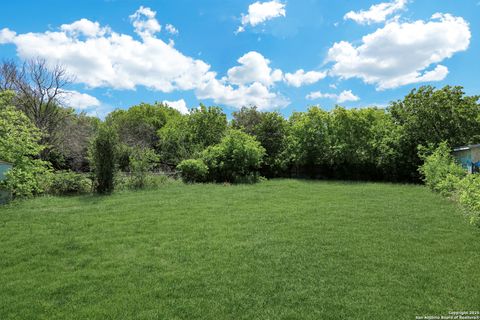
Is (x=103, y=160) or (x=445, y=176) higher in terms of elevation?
(x=103, y=160)

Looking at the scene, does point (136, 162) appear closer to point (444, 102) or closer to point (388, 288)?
point (388, 288)

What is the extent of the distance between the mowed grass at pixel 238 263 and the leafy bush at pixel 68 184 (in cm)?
384

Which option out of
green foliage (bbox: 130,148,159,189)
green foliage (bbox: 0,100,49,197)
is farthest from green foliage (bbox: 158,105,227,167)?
green foliage (bbox: 0,100,49,197)

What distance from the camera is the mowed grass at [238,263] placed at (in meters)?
3.52

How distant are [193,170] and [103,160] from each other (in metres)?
4.76

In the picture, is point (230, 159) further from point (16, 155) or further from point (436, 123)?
point (436, 123)

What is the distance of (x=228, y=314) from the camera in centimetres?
339

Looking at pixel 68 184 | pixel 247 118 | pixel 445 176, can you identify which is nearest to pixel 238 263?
pixel 68 184

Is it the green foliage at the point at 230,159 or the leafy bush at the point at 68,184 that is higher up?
the green foliage at the point at 230,159

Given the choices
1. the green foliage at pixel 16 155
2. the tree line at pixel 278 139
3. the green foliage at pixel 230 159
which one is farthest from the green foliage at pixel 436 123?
the green foliage at pixel 16 155

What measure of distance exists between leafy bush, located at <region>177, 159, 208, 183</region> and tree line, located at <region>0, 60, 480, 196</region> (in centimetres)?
5

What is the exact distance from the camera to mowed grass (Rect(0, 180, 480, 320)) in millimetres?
3523

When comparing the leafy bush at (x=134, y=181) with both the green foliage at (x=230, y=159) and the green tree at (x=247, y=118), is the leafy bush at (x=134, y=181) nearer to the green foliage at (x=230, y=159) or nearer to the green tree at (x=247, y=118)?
the green foliage at (x=230, y=159)

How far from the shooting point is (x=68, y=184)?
40.5 ft
